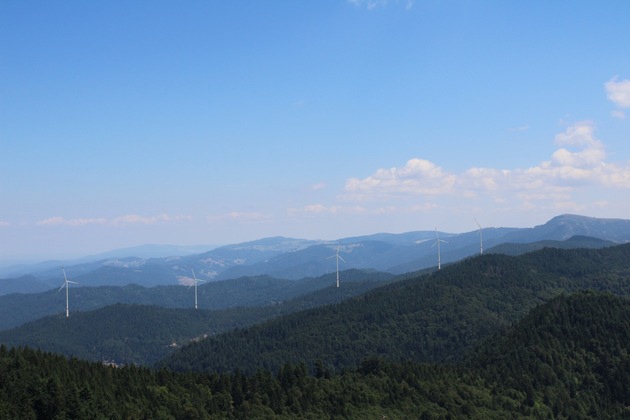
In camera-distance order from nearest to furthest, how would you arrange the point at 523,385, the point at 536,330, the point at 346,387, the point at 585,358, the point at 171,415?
the point at 171,415 → the point at 346,387 → the point at 523,385 → the point at 585,358 → the point at 536,330

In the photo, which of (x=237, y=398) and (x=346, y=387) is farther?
(x=346, y=387)

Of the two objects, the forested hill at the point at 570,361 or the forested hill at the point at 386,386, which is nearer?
the forested hill at the point at 386,386

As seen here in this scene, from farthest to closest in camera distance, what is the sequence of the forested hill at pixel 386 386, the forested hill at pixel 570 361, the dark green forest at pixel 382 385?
the forested hill at pixel 570 361, the dark green forest at pixel 382 385, the forested hill at pixel 386 386

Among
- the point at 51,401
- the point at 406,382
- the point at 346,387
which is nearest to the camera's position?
the point at 51,401

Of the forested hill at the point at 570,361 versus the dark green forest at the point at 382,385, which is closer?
the dark green forest at the point at 382,385

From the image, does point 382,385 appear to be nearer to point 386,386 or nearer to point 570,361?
point 386,386

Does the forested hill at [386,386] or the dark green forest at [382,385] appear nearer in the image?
the forested hill at [386,386]

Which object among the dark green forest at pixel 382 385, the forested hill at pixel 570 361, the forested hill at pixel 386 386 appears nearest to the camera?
the forested hill at pixel 386 386

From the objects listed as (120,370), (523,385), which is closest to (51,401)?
(120,370)

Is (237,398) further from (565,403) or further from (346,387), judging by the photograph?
(565,403)
